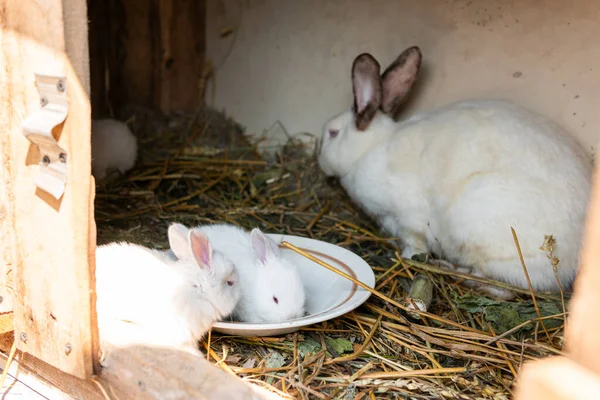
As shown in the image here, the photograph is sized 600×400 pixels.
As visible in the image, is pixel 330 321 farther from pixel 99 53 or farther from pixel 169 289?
pixel 99 53

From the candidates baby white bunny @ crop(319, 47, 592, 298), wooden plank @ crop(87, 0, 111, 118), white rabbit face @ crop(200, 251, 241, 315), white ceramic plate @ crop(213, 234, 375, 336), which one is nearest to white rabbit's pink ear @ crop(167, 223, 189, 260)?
white rabbit face @ crop(200, 251, 241, 315)

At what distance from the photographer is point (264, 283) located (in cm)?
251

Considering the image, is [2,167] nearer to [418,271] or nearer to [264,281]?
[264,281]

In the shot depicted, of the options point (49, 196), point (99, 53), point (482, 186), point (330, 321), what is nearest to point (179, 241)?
point (49, 196)

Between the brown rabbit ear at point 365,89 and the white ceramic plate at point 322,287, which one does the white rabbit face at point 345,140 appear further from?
the white ceramic plate at point 322,287

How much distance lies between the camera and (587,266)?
1163mm

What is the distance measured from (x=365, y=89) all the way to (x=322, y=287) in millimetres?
1404

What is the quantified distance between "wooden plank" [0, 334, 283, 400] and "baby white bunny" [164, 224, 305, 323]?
0.59 meters

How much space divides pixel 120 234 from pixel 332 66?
6.21 feet

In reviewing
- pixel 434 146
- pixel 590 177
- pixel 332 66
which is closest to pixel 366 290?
pixel 434 146

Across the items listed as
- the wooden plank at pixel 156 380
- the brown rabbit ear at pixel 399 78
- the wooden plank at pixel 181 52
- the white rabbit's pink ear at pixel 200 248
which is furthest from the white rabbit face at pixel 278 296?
the wooden plank at pixel 181 52

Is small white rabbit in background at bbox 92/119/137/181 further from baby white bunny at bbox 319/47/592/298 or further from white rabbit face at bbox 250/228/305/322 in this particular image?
white rabbit face at bbox 250/228/305/322

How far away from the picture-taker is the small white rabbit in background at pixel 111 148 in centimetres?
391

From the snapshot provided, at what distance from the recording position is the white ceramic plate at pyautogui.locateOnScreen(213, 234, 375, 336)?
2303 mm
